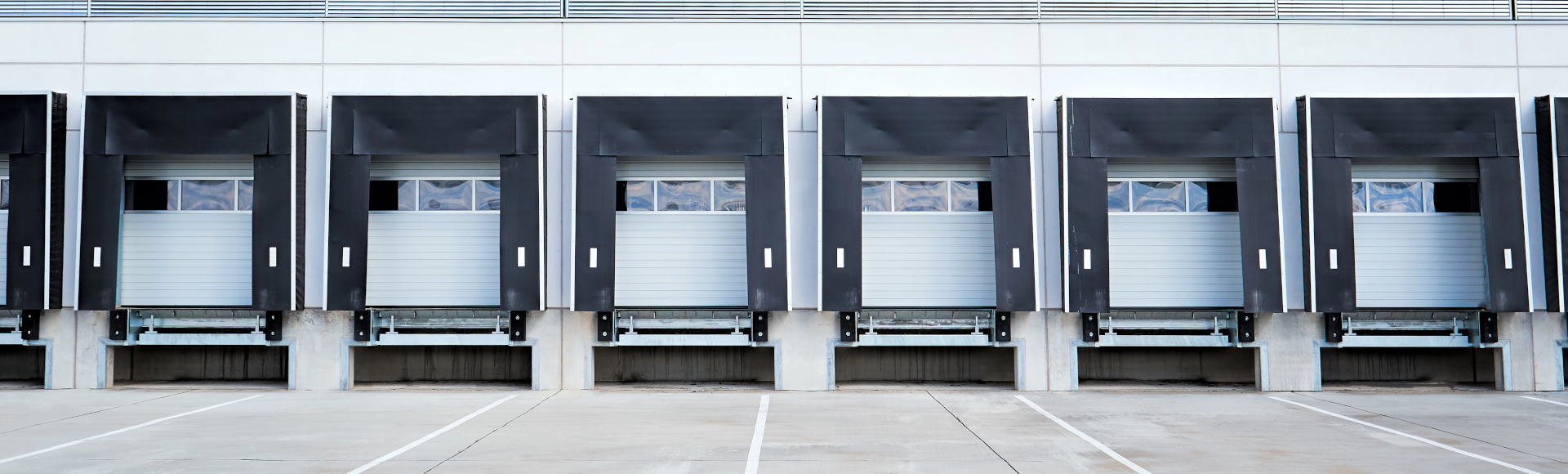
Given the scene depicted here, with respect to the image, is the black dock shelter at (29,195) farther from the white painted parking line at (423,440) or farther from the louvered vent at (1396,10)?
the louvered vent at (1396,10)

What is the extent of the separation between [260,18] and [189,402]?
→ 6290mm

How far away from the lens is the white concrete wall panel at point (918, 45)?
14578 millimetres

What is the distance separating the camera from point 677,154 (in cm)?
1388

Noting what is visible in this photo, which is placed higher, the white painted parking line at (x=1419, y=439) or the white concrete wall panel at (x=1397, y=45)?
the white concrete wall panel at (x=1397, y=45)

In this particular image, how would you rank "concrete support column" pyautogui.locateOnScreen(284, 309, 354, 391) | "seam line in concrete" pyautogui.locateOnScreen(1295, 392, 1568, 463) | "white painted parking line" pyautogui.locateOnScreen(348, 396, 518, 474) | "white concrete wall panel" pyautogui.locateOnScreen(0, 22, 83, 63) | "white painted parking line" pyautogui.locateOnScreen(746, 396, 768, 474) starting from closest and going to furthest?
1. "white painted parking line" pyautogui.locateOnScreen(348, 396, 518, 474)
2. "white painted parking line" pyautogui.locateOnScreen(746, 396, 768, 474)
3. "seam line in concrete" pyautogui.locateOnScreen(1295, 392, 1568, 463)
4. "concrete support column" pyautogui.locateOnScreen(284, 309, 354, 391)
5. "white concrete wall panel" pyautogui.locateOnScreen(0, 22, 83, 63)

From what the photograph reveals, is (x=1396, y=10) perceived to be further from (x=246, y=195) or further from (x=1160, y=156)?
(x=246, y=195)

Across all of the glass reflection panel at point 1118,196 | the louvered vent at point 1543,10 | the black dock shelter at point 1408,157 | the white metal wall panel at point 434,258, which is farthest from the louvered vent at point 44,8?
the louvered vent at point 1543,10

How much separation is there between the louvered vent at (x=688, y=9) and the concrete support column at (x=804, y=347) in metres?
4.95

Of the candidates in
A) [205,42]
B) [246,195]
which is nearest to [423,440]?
[246,195]

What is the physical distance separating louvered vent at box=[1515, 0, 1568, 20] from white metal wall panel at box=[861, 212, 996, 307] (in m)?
9.54

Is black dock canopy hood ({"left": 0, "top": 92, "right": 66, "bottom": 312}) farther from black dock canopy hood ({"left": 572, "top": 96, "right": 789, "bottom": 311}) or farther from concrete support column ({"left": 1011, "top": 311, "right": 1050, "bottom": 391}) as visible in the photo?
concrete support column ({"left": 1011, "top": 311, "right": 1050, "bottom": 391})

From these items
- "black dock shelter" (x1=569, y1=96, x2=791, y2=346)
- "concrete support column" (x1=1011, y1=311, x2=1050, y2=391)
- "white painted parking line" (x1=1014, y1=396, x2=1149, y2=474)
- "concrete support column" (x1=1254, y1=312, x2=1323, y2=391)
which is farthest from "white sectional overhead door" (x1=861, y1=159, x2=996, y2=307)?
"concrete support column" (x1=1254, y1=312, x2=1323, y2=391)

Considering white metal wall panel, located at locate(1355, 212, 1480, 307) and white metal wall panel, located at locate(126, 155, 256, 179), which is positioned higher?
white metal wall panel, located at locate(126, 155, 256, 179)

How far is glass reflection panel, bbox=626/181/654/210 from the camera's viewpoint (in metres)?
14.3
